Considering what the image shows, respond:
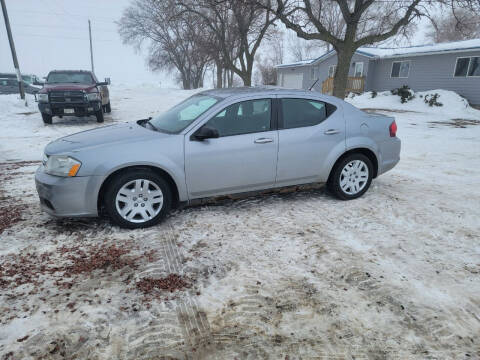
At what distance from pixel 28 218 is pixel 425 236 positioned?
4928 mm

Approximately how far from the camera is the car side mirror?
12.9 feet

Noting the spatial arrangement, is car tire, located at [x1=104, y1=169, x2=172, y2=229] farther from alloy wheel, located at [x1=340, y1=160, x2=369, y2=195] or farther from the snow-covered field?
alloy wheel, located at [x1=340, y1=160, x2=369, y2=195]

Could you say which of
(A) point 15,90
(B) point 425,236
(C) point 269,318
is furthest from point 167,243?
(A) point 15,90

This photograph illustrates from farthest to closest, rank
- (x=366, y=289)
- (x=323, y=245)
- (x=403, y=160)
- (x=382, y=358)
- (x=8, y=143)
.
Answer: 1. (x=8, y=143)
2. (x=403, y=160)
3. (x=323, y=245)
4. (x=366, y=289)
5. (x=382, y=358)

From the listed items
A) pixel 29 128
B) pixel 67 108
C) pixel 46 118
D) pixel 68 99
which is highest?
pixel 68 99

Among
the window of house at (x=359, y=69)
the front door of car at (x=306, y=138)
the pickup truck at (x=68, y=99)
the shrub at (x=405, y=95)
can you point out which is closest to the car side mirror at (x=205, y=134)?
the front door of car at (x=306, y=138)

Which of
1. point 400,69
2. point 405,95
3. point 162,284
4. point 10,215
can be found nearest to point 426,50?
point 400,69

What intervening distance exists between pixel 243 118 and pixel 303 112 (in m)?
0.92

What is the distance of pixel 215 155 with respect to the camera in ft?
13.4

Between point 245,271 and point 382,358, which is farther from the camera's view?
point 245,271

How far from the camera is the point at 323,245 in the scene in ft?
11.9

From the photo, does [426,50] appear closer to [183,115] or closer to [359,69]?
[359,69]

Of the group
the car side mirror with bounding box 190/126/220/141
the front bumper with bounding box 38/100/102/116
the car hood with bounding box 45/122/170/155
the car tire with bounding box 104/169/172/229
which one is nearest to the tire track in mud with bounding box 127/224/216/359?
the car tire with bounding box 104/169/172/229

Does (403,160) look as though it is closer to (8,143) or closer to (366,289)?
(366,289)
